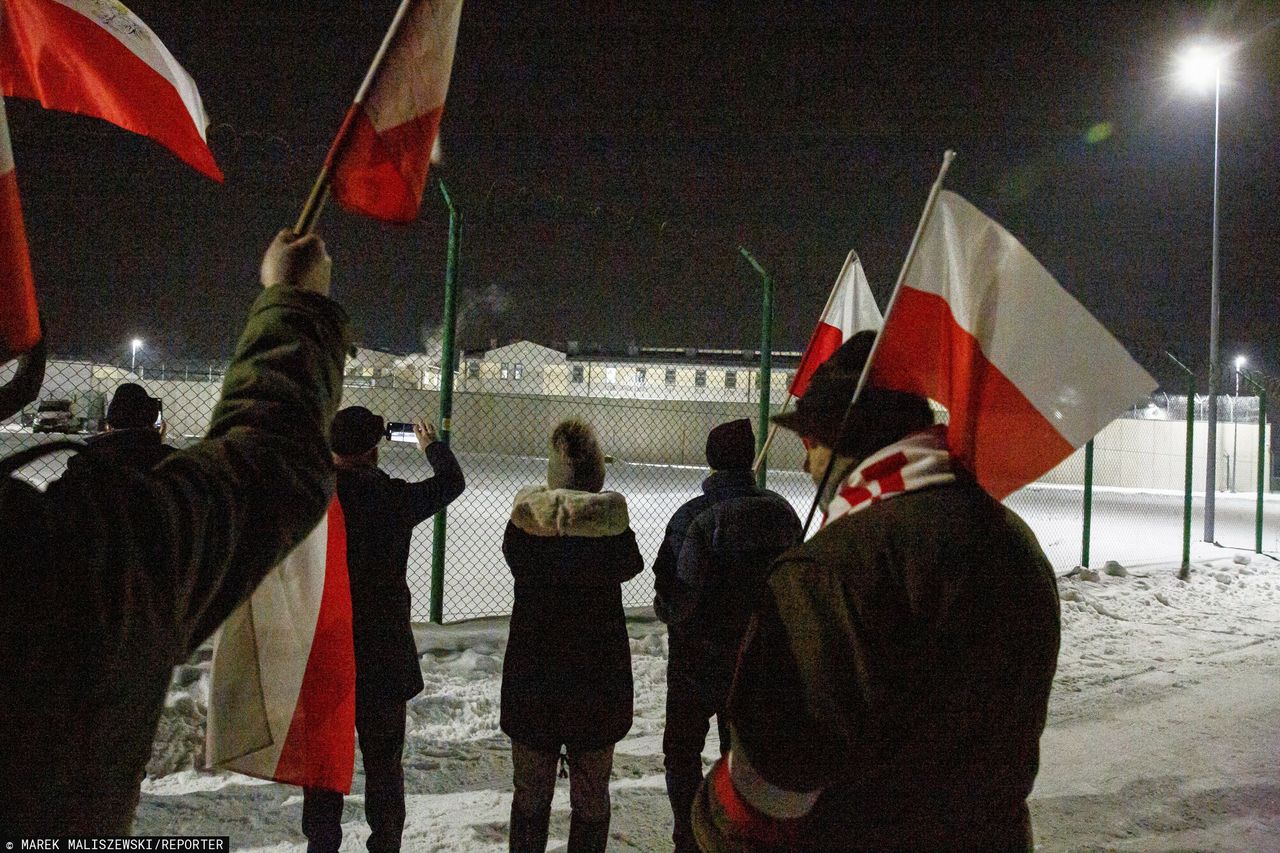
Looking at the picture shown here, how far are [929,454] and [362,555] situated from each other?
7.21 ft

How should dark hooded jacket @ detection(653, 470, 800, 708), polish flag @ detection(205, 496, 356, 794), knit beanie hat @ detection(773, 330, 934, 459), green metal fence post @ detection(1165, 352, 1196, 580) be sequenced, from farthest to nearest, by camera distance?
green metal fence post @ detection(1165, 352, 1196, 580) < dark hooded jacket @ detection(653, 470, 800, 708) < polish flag @ detection(205, 496, 356, 794) < knit beanie hat @ detection(773, 330, 934, 459)

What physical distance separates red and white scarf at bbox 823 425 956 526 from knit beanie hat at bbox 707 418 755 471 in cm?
167

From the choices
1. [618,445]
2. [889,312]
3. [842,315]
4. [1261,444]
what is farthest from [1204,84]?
[618,445]

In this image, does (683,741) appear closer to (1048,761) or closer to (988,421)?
(988,421)

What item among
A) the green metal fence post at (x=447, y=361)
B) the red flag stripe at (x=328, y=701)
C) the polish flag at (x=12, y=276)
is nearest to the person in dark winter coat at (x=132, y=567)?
the polish flag at (x=12, y=276)

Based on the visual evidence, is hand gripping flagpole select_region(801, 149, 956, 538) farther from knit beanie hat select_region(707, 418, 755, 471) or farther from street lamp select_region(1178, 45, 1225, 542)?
street lamp select_region(1178, 45, 1225, 542)

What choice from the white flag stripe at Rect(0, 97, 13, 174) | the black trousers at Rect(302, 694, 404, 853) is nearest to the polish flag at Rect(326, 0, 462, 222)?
the white flag stripe at Rect(0, 97, 13, 174)

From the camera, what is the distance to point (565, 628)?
312 centimetres

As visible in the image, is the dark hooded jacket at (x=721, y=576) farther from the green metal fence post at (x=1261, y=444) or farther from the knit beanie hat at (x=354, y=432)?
the green metal fence post at (x=1261, y=444)

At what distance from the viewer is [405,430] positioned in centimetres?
405

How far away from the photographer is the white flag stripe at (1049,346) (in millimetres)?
1993

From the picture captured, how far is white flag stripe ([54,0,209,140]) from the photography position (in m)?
2.74

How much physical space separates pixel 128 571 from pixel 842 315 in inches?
169

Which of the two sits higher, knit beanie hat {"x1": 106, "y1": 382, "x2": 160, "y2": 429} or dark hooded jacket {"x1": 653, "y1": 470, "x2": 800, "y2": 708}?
knit beanie hat {"x1": 106, "y1": 382, "x2": 160, "y2": 429}
